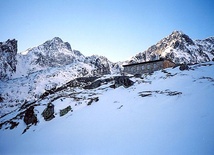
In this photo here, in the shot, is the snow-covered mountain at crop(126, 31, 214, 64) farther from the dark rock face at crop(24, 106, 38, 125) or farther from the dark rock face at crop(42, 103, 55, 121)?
the dark rock face at crop(42, 103, 55, 121)

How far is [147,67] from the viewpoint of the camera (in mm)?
55188

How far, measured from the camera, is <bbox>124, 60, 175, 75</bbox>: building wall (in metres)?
53.7

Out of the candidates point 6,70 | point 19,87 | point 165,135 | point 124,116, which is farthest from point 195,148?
point 6,70

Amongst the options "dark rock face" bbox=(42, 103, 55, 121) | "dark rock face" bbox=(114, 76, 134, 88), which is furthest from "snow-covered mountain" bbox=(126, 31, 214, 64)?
"dark rock face" bbox=(42, 103, 55, 121)

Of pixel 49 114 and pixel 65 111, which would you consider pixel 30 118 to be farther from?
pixel 65 111

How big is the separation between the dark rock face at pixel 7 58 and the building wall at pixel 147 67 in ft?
457

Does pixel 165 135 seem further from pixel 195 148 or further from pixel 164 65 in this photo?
pixel 164 65

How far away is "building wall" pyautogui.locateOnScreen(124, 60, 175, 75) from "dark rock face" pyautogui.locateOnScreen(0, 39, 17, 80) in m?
139

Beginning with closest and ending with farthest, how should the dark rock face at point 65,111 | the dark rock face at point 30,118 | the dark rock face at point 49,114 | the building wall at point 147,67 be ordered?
1. the dark rock face at point 65,111
2. the dark rock face at point 49,114
3. the dark rock face at point 30,118
4. the building wall at point 147,67

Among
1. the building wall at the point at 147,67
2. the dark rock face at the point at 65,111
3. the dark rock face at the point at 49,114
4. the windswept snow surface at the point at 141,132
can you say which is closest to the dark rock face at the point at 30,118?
the dark rock face at the point at 49,114

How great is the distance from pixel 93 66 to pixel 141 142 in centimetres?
13908

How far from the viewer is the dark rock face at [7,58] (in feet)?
520

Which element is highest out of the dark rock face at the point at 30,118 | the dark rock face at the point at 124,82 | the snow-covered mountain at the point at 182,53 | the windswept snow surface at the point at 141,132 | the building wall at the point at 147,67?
the snow-covered mountain at the point at 182,53

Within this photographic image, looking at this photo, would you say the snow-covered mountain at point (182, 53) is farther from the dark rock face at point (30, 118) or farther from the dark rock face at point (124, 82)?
the dark rock face at point (30, 118)
